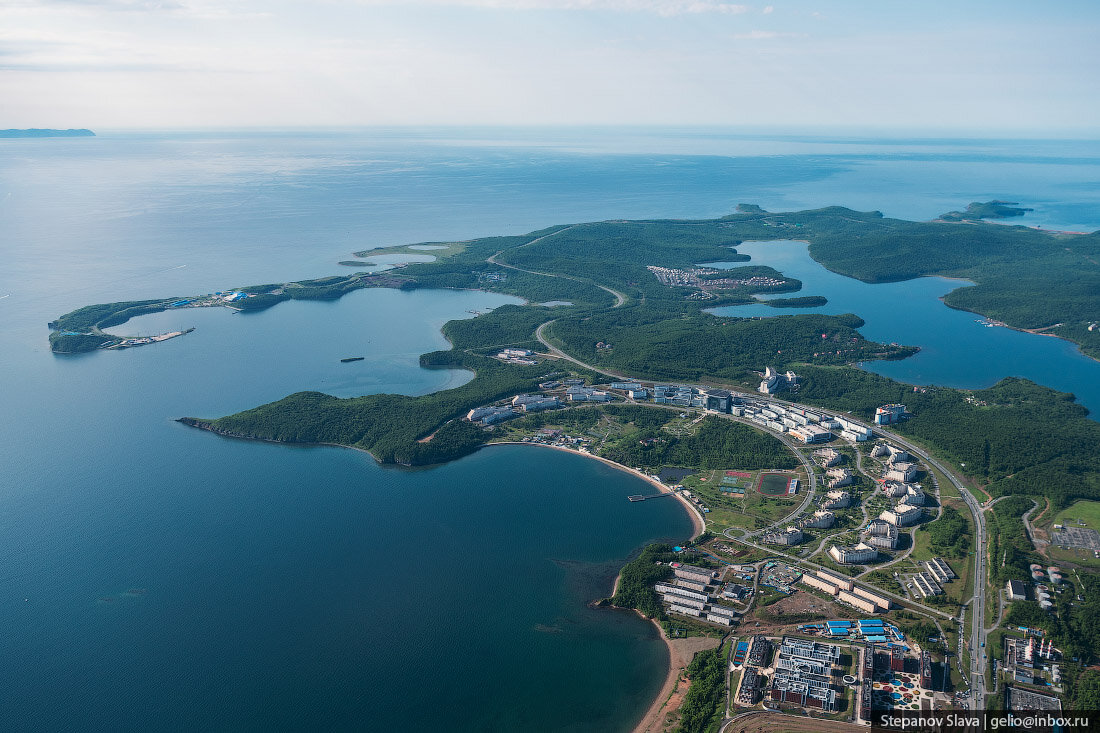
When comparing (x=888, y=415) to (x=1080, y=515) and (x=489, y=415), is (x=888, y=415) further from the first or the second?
(x=489, y=415)

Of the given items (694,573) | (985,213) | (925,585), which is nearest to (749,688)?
(694,573)

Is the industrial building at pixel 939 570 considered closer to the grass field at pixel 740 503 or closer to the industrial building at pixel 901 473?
the grass field at pixel 740 503

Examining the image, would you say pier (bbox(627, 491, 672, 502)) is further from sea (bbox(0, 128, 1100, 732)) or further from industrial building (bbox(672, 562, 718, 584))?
industrial building (bbox(672, 562, 718, 584))

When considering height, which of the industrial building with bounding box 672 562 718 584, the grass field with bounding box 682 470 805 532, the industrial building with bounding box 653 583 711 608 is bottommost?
the industrial building with bounding box 653 583 711 608

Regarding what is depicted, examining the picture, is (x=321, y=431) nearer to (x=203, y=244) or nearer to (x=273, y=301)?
(x=273, y=301)

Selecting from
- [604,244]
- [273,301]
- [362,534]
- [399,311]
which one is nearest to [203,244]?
[273,301]

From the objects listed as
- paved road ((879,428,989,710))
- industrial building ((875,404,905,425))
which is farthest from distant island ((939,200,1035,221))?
paved road ((879,428,989,710))
